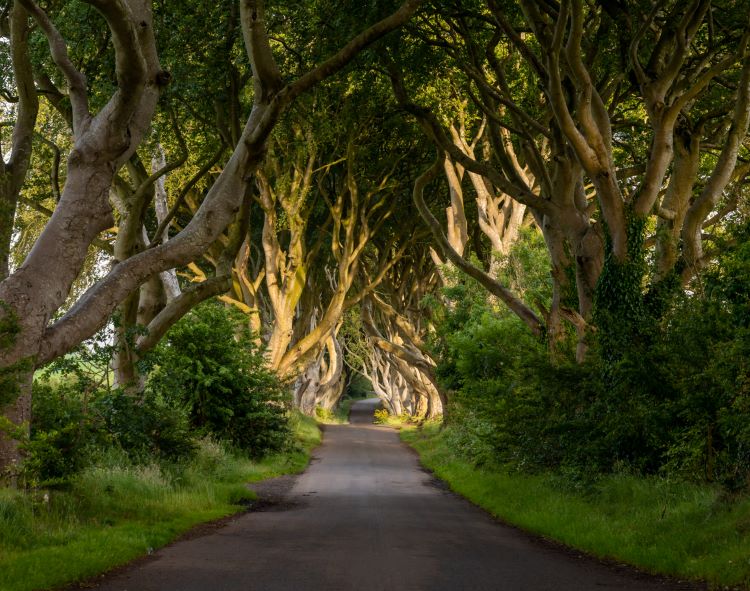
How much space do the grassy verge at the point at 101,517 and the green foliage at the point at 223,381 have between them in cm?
493

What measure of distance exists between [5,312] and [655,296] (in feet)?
36.4

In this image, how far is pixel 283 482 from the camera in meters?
21.9

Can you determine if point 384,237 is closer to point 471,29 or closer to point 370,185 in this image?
point 370,185

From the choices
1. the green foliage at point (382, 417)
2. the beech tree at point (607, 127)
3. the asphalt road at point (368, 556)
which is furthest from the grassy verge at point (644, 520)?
the green foliage at point (382, 417)

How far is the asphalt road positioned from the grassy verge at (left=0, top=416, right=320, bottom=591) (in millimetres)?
410

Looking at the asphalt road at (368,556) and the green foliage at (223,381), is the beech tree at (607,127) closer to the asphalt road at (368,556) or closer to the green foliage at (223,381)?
the asphalt road at (368,556)

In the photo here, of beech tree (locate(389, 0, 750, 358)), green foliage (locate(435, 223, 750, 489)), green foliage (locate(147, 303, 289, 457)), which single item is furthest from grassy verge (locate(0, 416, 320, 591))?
beech tree (locate(389, 0, 750, 358))

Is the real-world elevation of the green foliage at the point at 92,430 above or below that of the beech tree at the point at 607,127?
below

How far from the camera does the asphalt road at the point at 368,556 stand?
8.74m

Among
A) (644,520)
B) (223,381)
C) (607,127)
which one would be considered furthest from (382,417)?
(644,520)

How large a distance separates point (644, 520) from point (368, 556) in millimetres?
3649

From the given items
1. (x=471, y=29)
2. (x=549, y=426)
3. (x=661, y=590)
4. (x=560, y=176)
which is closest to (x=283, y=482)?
(x=549, y=426)

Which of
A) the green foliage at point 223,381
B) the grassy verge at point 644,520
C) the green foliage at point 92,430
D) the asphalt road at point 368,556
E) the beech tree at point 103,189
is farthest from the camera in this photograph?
the green foliage at point 223,381

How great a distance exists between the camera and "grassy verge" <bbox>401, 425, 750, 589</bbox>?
914 cm
